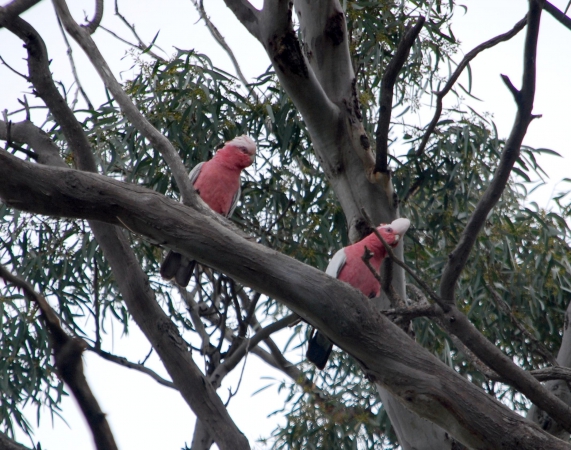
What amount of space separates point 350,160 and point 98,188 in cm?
109

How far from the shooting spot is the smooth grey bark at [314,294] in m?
1.51

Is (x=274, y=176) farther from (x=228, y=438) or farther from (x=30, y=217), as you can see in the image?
(x=228, y=438)

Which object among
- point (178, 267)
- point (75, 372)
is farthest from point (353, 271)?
point (75, 372)

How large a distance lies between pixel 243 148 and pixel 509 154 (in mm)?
1466

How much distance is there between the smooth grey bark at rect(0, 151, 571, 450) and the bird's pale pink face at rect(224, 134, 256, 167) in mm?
1406

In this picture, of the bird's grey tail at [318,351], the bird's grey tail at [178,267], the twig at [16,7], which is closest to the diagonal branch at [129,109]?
the twig at [16,7]

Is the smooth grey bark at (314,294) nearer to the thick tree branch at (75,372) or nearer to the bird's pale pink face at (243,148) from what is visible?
the thick tree branch at (75,372)

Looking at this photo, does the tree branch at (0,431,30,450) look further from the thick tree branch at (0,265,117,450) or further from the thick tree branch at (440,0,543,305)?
the thick tree branch at (440,0,543,305)

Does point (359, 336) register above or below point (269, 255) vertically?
below

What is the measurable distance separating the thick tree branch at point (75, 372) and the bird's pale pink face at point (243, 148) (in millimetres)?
2386

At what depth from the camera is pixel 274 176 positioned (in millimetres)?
Answer: 3359

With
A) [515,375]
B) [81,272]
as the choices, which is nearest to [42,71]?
[81,272]

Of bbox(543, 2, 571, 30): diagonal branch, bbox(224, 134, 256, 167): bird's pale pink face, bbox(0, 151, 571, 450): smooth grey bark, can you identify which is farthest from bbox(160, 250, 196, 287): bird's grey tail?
bbox(543, 2, 571, 30): diagonal branch

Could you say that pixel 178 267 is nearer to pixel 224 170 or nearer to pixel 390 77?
pixel 224 170
